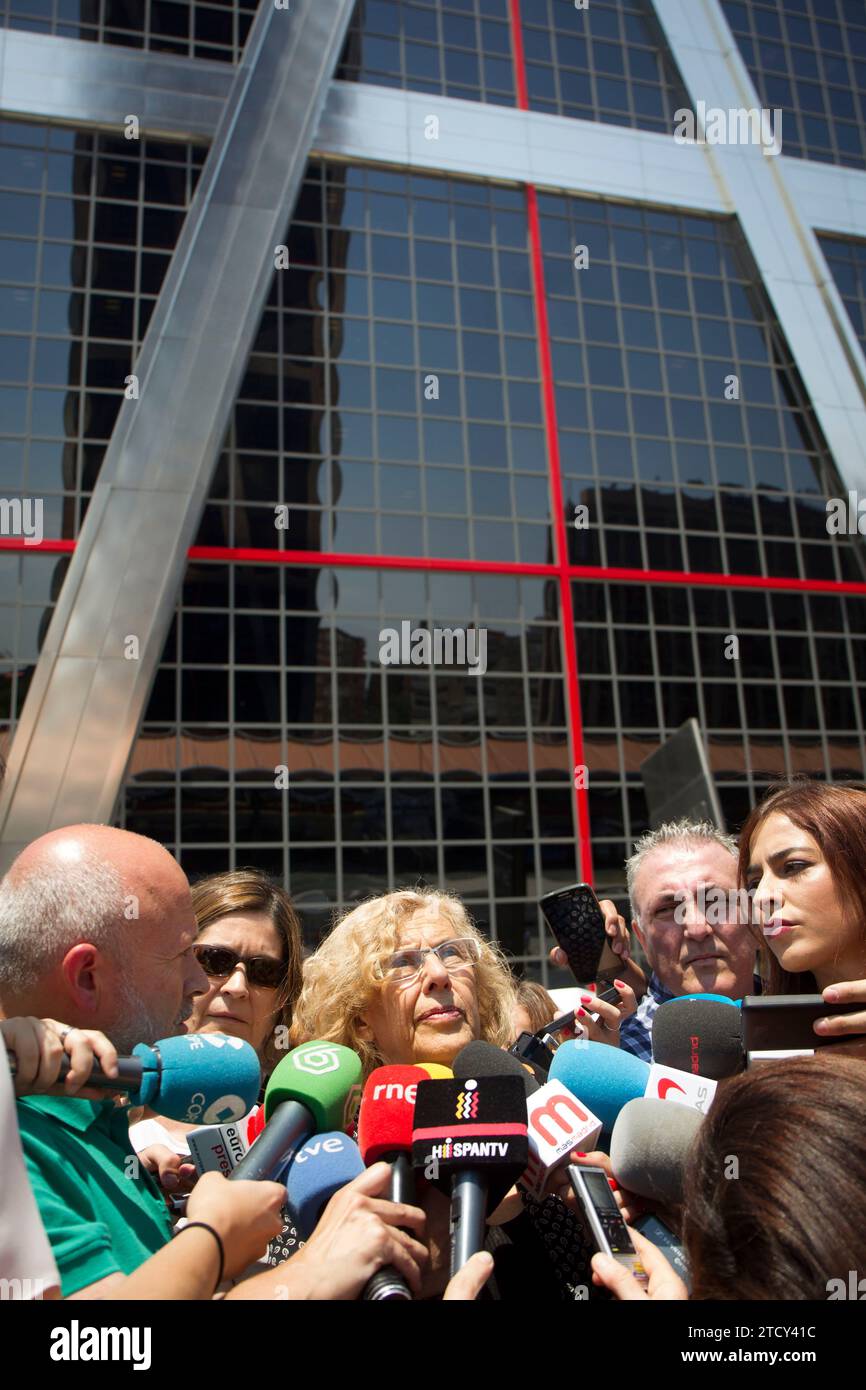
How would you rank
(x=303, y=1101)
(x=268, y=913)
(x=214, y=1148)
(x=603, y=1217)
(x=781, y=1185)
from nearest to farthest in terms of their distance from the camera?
(x=781, y=1185) < (x=603, y=1217) < (x=303, y=1101) < (x=214, y=1148) < (x=268, y=913)

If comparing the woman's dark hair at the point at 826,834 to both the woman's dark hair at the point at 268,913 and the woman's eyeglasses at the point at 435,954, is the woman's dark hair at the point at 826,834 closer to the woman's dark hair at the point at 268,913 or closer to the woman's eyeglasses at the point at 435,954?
the woman's eyeglasses at the point at 435,954

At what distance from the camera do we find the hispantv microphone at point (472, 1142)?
1.77 m

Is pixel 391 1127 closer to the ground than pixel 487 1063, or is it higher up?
closer to the ground

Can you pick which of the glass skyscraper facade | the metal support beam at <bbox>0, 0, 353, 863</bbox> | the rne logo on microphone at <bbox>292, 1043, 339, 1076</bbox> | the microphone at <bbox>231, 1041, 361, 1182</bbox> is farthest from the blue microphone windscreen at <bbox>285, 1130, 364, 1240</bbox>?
the glass skyscraper facade

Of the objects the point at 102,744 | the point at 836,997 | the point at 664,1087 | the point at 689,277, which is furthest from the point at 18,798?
the point at 689,277

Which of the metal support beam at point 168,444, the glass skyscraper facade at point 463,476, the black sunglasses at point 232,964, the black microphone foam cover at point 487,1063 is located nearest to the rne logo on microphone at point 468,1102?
the black microphone foam cover at point 487,1063

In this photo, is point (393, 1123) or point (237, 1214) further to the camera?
point (393, 1123)

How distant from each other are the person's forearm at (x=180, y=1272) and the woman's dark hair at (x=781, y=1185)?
71cm

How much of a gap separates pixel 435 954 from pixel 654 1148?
1025 mm

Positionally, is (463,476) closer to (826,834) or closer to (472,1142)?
(826,834)

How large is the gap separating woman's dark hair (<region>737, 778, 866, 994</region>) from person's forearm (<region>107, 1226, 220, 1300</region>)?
149cm

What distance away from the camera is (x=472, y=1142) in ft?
5.98

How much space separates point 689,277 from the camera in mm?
8492

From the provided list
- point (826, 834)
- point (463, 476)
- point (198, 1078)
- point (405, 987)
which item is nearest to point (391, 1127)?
point (198, 1078)
